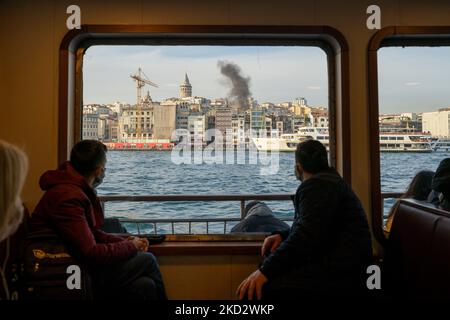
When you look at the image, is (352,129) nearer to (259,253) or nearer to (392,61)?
(392,61)

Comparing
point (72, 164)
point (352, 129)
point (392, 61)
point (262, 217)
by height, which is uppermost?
point (392, 61)

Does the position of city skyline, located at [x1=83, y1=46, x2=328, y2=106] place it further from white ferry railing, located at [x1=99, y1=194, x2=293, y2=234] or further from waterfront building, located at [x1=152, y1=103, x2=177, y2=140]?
white ferry railing, located at [x1=99, y1=194, x2=293, y2=234]

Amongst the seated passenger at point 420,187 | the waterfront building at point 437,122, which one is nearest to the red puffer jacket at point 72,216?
the seated passenger at point 420,187

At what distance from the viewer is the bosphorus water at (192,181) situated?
2607mm

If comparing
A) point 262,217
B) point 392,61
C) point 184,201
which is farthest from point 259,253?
point 392,61

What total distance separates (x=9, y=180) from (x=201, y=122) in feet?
5.61

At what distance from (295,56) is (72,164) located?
1.71m

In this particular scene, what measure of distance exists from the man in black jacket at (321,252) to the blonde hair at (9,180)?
1071 millimetres

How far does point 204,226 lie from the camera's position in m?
2.62

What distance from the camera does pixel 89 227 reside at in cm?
166

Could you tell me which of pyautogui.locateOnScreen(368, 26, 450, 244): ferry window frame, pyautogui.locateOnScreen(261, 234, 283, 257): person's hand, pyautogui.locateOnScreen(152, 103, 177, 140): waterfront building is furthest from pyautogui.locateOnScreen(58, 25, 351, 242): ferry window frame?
pyautogui.locateOnScreen(261, 234, 283, 257): person's hand

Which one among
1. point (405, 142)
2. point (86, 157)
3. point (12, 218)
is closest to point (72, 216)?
point (86, 157)

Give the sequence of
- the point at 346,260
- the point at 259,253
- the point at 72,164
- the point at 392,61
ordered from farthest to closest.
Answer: the point at 392,61 → the point at 259,253 → the point at 72,164 → the point at 346,260
